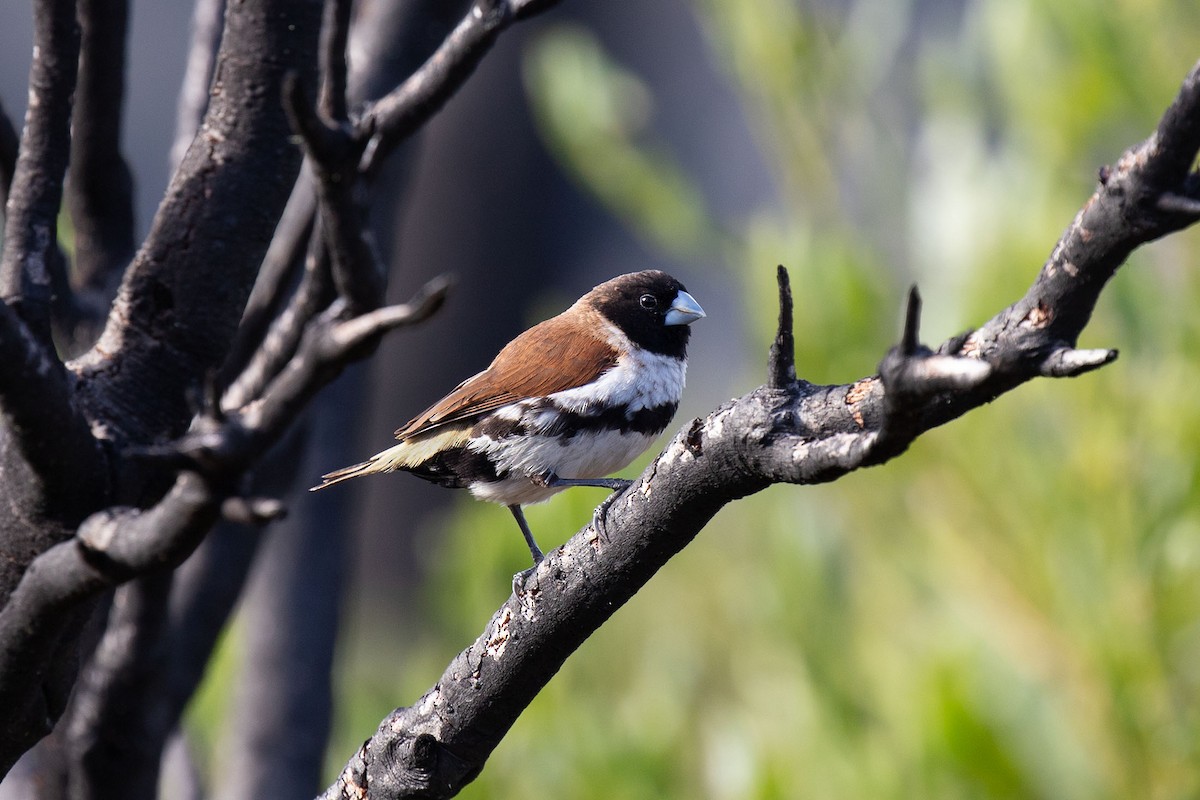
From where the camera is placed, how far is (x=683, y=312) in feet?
8.95

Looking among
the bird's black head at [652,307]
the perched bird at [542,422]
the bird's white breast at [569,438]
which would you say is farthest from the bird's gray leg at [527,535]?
the bird's black head at [652,307]

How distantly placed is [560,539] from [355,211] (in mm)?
1493

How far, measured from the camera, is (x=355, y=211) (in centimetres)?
197

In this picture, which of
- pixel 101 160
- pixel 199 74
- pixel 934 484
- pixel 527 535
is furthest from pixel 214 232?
pixel 934 484

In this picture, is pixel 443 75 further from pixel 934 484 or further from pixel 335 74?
pixel 934 484

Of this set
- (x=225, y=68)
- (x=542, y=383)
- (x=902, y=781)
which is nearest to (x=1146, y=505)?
(x=902, y=781)

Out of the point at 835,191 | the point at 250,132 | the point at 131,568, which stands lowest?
the point at 131,568

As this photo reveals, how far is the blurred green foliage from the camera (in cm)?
313

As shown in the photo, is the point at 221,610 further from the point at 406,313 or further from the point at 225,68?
the point at 406,313

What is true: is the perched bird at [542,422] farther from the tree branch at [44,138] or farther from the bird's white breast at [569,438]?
the tree branch at [44,138]

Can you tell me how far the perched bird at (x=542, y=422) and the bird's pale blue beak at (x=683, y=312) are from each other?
0.17 meters

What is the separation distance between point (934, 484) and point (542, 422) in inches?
62.8

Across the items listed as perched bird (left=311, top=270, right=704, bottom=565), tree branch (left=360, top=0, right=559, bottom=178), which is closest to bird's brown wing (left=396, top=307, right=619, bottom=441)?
perched bird (left=311, top=270, right=704, bottom=565)

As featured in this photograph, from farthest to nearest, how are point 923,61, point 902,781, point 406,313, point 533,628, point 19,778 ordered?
point 923,61 → point 902,781 → point 19,778 → point 533,628 → point 406,313
